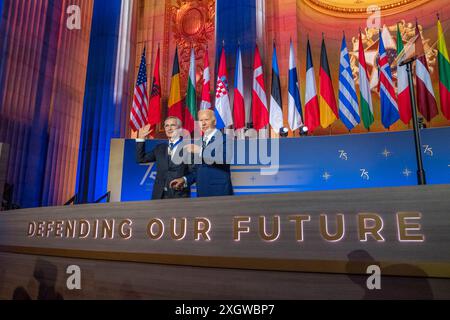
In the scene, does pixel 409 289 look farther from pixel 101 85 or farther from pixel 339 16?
pixel 339 16


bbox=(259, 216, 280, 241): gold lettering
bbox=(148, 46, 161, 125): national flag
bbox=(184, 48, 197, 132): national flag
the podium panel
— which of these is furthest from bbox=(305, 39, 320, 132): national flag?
bbox=(259, 216, 280, 241): gold lettering

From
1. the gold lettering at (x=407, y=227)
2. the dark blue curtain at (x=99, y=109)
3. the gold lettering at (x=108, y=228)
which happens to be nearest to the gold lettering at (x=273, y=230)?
the gold lettering at (x=407, y=227)

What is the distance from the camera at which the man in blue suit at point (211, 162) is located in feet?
10.8

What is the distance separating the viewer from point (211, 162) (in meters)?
3.35

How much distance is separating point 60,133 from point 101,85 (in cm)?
180

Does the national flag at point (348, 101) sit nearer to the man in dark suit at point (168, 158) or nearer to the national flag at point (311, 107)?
the national flag at point (311, 107)

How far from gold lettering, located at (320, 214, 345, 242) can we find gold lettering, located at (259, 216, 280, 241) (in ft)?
0.71

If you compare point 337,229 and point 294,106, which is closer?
point 337,229

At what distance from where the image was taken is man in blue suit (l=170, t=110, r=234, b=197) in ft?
10.8

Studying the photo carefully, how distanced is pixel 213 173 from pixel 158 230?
1.43m

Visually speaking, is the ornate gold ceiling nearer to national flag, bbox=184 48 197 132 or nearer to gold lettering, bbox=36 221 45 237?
national flag, bbox=184 48 197 132

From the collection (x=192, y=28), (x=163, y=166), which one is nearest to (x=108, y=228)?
(x=163, y=166)

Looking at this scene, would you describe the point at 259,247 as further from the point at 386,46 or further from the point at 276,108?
the point at 386,46
